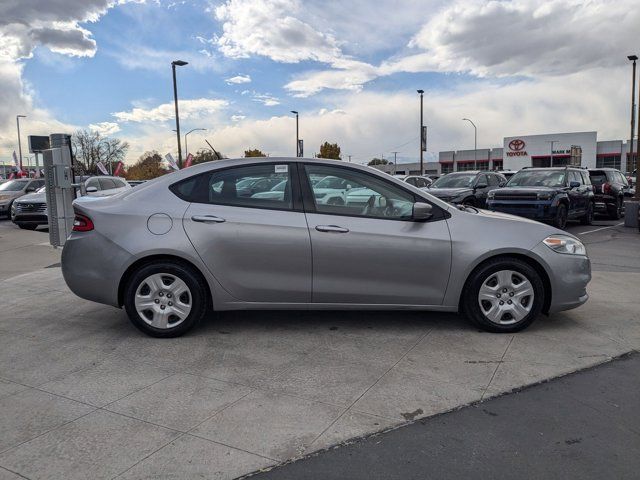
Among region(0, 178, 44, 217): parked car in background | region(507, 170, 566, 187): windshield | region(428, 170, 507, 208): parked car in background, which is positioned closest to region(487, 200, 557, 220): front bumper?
region(507, 170, 566, 187): windshield

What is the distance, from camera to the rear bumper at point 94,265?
467 cm

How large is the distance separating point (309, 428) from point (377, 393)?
652 mm

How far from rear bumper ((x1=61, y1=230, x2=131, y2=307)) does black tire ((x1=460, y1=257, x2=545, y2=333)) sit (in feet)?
9.96

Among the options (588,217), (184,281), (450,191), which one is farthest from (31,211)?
(588,217)

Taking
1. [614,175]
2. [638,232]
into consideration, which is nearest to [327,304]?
[638,232]

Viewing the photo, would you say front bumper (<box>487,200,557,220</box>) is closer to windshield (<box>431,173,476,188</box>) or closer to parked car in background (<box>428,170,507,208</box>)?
parked car in background (<box>428,170,507,208</box>)

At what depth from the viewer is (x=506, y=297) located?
15.9ft

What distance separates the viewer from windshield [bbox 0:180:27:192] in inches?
814

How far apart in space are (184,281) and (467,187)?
41.1 ft

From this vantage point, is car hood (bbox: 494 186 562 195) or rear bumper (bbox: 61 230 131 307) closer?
rear bumper (bbox: 61 230 131 307)

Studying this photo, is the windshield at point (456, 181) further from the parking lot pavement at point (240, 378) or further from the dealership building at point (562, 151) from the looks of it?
the dealership building at point (562, 151)

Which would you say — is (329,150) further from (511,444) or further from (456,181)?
(511,444)

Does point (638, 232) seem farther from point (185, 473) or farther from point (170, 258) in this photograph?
point (185, 473)

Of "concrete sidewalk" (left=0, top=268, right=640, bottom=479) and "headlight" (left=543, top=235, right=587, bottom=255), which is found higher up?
"headlight" (left=543, top=235, right=587, bottom=255)
